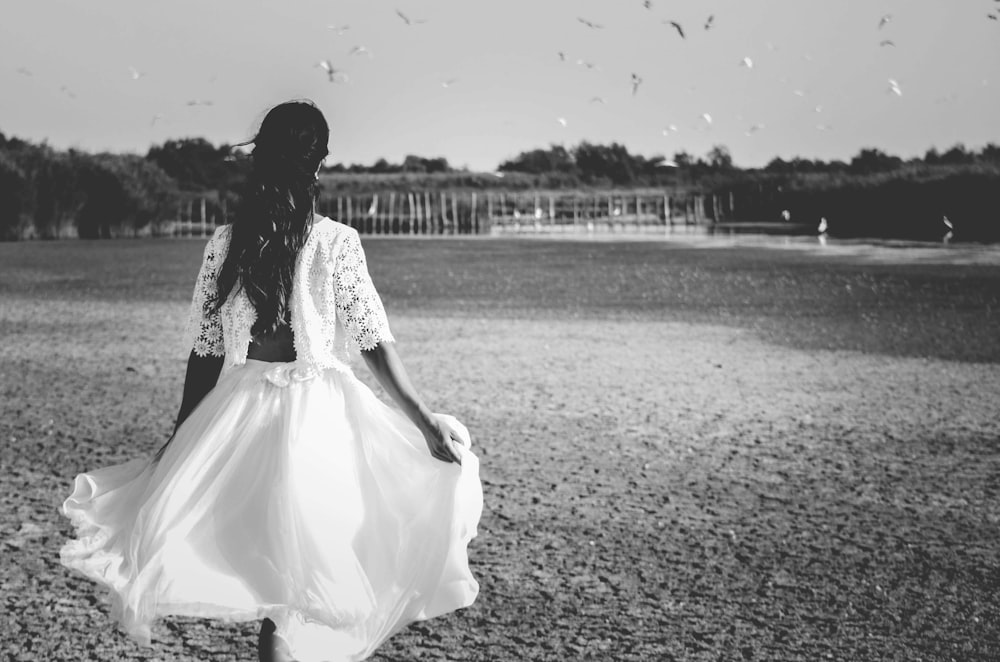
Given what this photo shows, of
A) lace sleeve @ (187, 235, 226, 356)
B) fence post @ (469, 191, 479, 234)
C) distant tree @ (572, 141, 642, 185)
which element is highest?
distant tree @ (572, 141, 642, 185)

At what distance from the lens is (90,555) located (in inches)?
125

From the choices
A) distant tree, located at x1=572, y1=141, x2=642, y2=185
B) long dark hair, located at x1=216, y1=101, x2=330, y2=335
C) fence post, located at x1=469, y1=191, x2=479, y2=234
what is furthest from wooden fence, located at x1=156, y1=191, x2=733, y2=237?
long dark hair, located at x1=216, y1=101, x2=330, y2=335

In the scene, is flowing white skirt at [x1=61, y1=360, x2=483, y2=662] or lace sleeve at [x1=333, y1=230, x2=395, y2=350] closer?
flowing white skirt at [x1=61, y1=360, x2=483, y2=662]

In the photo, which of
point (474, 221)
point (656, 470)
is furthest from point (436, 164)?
point (656, 470)

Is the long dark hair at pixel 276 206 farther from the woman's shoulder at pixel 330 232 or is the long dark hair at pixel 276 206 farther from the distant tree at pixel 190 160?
the distant tree at pixel 190 160

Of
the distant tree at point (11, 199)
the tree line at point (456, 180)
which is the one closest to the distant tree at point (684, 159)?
the tree line at point (456, 180)

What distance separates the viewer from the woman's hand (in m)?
3.30

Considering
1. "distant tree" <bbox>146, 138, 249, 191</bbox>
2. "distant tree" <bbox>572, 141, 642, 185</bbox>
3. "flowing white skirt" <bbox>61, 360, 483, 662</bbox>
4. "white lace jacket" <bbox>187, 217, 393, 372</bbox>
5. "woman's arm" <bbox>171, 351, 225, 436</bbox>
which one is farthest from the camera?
"distant tree" <bbox>572, 141, 642, 185</bbox>

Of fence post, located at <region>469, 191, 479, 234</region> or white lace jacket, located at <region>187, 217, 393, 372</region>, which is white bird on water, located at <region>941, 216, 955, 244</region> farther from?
white lace jacket, located at <region>187, 217, 393, 372</region>

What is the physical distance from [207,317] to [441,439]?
0.78m

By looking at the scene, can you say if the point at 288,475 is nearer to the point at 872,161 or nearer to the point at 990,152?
the point at 990,152

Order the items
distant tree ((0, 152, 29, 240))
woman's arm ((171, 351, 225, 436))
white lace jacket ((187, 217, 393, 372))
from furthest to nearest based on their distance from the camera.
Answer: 1. distant tree ((0, 152, 29, 240))
2. woman's arm ((171, 351, 225, 436))
3. white lace jacket ((187, 217, 393, 372))

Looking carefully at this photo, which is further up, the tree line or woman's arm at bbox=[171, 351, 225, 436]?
the tree line

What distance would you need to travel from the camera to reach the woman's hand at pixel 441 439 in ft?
10.8
